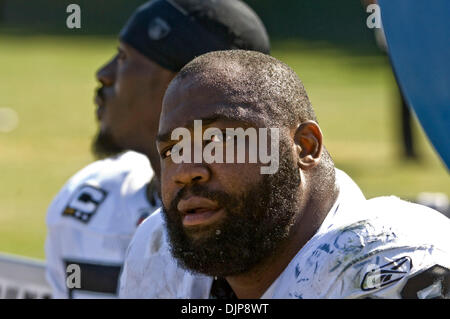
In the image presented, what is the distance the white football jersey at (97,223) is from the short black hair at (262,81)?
162cm

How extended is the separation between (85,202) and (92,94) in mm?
14614

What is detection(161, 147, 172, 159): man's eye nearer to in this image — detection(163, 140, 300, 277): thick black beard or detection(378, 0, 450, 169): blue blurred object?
detection(163, 140, 300, 277): thick black beard

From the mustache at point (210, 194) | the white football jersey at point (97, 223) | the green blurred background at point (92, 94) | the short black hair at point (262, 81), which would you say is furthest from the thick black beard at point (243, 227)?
the green blurred background at point (92, 94)

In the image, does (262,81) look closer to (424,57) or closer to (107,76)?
(424,57)

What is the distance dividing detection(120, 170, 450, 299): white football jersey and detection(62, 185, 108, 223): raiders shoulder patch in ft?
6.13

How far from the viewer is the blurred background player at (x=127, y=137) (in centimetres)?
418

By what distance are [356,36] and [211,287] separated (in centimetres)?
1979

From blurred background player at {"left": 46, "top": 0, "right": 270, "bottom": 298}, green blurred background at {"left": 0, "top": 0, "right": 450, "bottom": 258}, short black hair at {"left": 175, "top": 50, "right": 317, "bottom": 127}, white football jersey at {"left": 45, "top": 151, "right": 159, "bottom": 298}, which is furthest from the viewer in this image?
green blurred background at {"left": 0, "top": 0, "right": 450, "bottom": 258}

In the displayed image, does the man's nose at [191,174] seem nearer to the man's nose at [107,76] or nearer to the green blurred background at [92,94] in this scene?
the man's nose at [107,76]

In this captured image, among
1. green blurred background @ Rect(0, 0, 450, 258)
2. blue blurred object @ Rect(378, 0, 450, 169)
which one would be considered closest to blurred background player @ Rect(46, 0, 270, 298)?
blue blurred object @ Rect(378, 0, 450, 169)

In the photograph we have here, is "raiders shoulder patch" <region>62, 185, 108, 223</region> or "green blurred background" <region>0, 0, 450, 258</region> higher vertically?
"raiders shoulder patch" <region>62, 185, 108, 223</region>

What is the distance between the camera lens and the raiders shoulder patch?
4.38 m

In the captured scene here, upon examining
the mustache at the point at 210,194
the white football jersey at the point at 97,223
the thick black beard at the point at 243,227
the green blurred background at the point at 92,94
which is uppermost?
the mustache at the point at 210,194

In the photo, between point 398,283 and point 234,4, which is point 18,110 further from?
point 398,283
